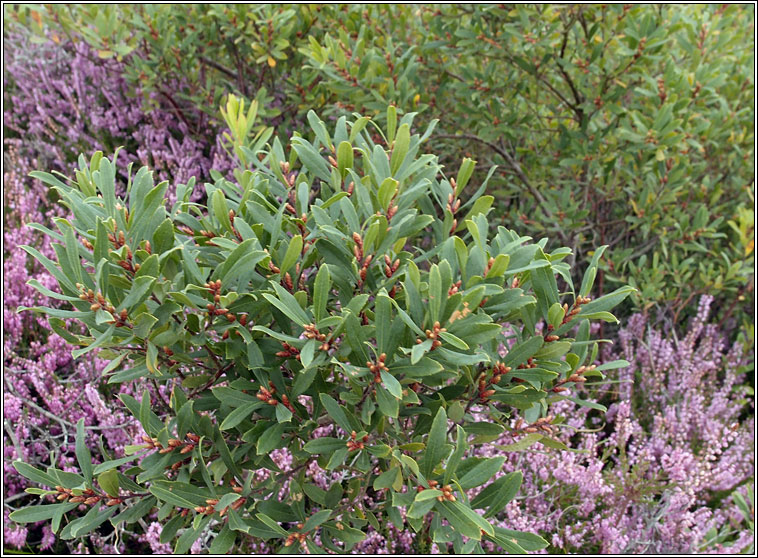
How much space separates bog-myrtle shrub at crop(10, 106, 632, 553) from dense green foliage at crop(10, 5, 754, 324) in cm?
156

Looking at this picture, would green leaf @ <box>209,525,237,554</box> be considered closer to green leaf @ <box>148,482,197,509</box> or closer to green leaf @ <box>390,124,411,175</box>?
green leaf @ <box>148,482,197,509</box>

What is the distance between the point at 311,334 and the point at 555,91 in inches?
94.3

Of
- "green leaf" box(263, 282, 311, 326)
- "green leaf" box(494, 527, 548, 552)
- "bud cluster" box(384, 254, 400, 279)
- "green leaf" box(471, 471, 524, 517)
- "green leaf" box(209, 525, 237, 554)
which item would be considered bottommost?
"green leaf" box(209, 525, 237, 554)

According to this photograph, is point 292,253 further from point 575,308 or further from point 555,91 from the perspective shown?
point 555,91

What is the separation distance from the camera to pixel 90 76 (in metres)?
4.63

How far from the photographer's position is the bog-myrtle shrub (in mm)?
1254

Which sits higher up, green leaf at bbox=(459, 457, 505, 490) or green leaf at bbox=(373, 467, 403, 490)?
green leaf at bbox=(459, 457, 505, 490)

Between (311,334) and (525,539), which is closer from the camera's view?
→ (311,334)

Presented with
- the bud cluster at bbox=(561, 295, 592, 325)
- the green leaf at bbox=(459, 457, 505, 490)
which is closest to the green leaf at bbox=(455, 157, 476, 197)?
the bud cluster at bbox=(561, 295, 592, 325)

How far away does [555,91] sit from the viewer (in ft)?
10.3

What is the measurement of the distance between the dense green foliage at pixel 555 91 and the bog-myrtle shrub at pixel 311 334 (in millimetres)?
1564

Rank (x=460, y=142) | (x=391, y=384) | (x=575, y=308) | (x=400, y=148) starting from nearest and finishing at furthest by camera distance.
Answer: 1. (x=391, y=384)
2. (x=575, y=308)
3. (x=400, y=148)
4. (x=460, y=142)

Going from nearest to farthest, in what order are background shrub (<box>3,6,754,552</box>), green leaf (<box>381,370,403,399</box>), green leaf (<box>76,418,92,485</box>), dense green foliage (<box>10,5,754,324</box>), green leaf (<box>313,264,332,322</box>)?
green leaf (<box>381,370,403,399</box>) → green leaf (<box>313,264,332,322</box>) → green leaf (<box>76,418,92,485</box>) → background shrub (<box>3,6,754,552</box>) → dense green foliage (<box>10,5,754,324</box>)

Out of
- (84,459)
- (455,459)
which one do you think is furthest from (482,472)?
(84,459)
